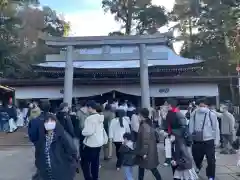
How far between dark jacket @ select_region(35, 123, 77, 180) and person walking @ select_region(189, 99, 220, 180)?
3192mm

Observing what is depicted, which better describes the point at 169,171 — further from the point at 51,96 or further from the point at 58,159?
the point at 51,96

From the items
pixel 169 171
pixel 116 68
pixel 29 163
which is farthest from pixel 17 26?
pixel 169 171

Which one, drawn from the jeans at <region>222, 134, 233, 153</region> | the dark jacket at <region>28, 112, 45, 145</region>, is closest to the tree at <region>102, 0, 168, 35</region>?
the jeans at <region>222, 134, 233, 153</region>

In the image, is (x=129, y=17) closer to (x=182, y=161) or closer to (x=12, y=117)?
(x=12, y=117)

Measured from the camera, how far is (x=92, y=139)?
6.95 m

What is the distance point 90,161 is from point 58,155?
2.31m

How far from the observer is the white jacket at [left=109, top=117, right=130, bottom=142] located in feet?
30.0

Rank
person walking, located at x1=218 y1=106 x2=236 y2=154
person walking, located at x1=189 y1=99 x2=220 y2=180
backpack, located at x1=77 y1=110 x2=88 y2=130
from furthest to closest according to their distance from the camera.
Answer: person walking, located at x1=218 y1=106 x2=236 y2=154 < backpack, located at x1=77 y1=110 x2=88 y2=130 < person walking, located at x1=189 y1=99 x2=220 y2=180

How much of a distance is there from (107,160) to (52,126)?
5.87 m

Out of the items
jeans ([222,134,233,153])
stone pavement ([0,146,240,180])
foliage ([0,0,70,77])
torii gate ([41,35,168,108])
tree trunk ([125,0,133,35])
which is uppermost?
tree trunk ([125,0,133,35])

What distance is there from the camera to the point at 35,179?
17.3ft

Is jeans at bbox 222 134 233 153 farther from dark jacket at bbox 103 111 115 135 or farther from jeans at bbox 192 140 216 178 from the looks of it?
jeans at bbox 192 140 216 178

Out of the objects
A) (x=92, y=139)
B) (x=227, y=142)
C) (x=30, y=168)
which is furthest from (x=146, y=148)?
(x=227, y=142)

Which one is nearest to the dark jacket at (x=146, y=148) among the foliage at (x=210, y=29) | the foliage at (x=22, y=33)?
the foliage at (x=22, y=33)
